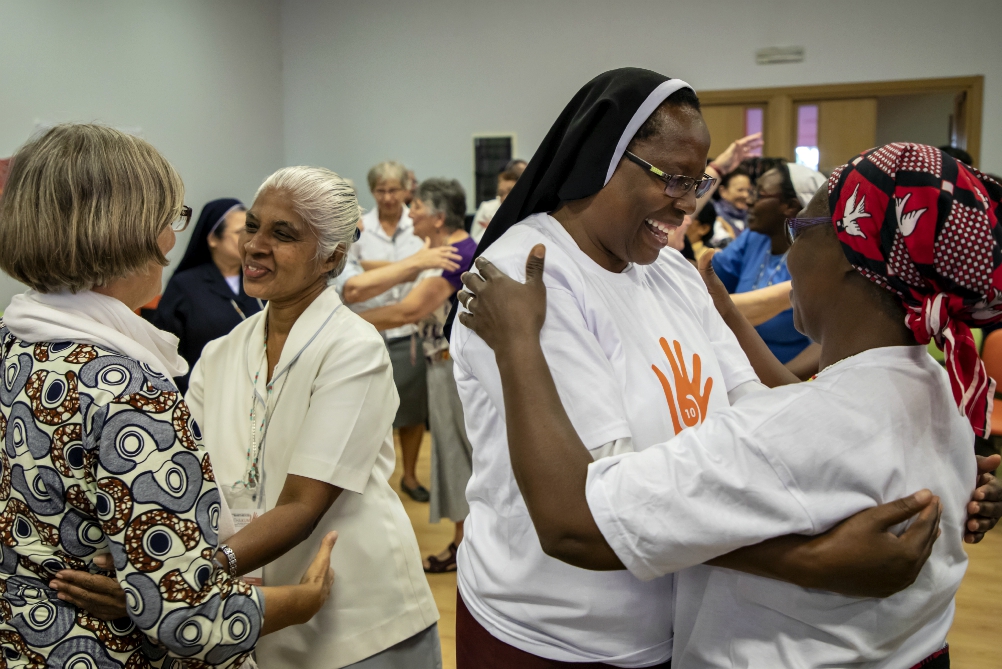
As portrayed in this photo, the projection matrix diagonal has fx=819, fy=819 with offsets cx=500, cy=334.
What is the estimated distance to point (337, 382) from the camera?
1.76 metres

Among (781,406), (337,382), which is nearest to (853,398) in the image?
(781,406)

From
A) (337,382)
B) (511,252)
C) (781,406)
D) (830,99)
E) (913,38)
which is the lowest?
(337,382)

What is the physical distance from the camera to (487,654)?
1.40m

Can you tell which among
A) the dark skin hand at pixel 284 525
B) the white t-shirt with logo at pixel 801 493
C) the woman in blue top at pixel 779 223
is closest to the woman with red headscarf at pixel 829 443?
the white t-shirt with logo at pixel 801 493

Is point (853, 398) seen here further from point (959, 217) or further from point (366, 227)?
point (366, 227)

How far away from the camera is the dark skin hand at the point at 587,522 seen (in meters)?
1.05

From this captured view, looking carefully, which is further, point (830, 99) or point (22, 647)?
point (830, 99)

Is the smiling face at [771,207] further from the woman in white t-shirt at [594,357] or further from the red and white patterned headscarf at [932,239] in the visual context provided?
the red and white patterned headscarf at [932,239]

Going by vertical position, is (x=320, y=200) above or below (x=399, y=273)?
above

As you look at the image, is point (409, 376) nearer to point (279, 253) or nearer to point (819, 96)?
point (279, 253)

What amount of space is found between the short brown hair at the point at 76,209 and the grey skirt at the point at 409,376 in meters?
3.40

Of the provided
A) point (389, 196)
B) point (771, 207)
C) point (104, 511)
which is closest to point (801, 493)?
point (104, 511)

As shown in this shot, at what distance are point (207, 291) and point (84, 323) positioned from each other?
3.14m

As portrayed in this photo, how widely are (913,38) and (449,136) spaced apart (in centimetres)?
475
